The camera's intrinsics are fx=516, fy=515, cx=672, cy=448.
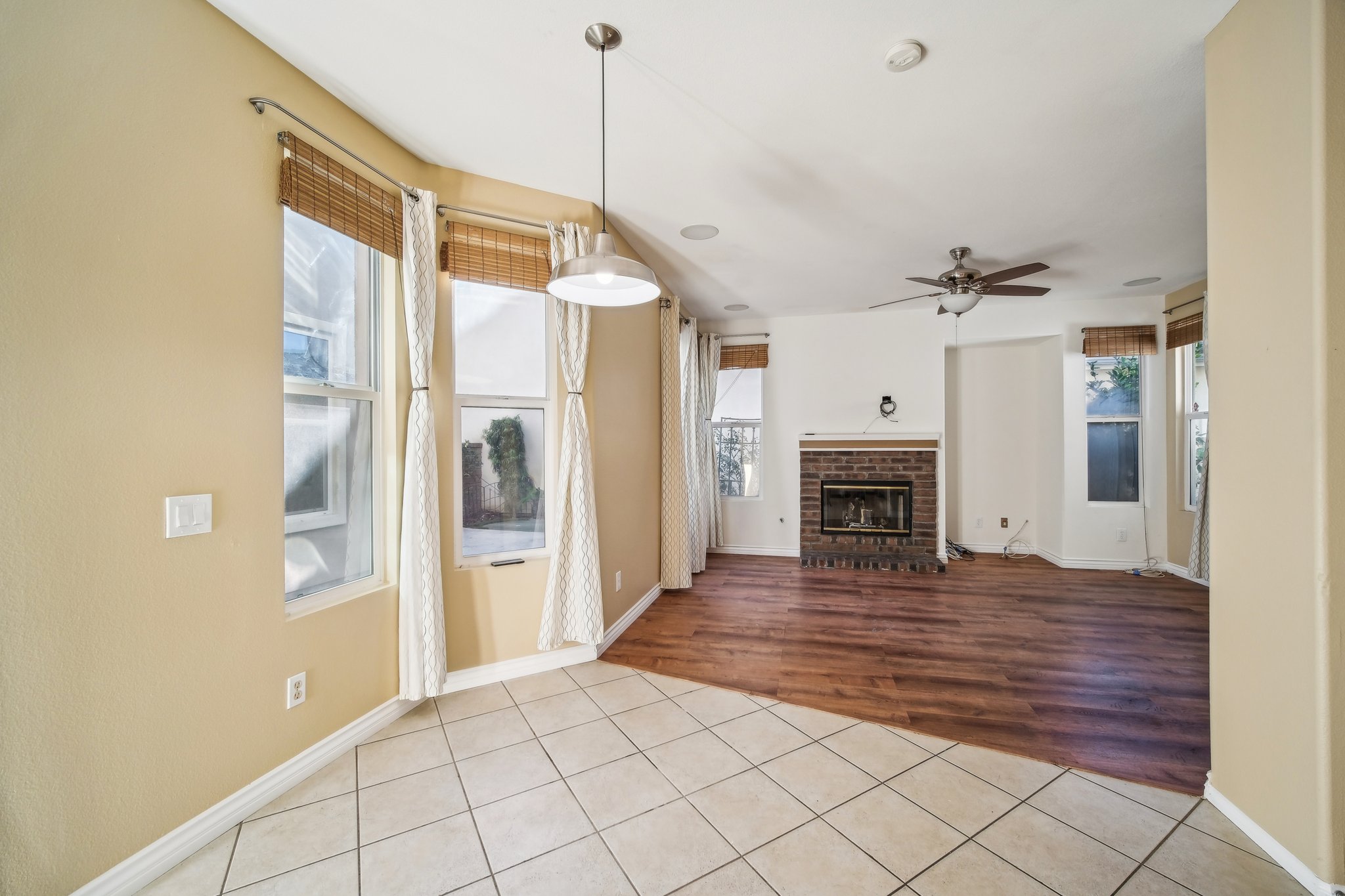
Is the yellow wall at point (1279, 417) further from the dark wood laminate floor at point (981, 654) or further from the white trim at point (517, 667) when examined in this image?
the white trim at point (517, 667)

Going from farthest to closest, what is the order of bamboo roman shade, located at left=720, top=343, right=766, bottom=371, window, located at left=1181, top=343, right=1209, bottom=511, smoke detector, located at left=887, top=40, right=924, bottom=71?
bamboo roman shade, located at left=720, top=343, right=766, bottom=371
window, located at left=1181, top=343, right=1209, bottom=511
smoke detector, located at left=887, top=40, right=924, bottom=71

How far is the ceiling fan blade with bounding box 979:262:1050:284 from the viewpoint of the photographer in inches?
127

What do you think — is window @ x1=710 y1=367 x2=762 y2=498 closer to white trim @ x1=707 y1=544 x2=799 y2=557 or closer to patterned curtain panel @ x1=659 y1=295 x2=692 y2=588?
white trim @ x1=707 y1=544 x2=799 y2=557

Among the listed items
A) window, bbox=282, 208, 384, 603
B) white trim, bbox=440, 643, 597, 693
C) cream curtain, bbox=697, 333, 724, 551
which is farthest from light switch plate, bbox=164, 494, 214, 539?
cream curtain, bbox=697, 333, 724, 551

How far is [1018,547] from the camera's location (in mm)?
5480

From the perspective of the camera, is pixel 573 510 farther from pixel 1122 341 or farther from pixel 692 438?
pixel 1122 341

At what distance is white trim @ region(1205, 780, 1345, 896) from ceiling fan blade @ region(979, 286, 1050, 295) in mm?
3136

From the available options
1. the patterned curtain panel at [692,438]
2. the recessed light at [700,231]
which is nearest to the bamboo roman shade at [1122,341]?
the patterned curtain panel at [692,438]

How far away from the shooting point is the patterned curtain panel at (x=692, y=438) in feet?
16.1

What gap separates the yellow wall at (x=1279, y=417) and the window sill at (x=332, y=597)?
3114mm

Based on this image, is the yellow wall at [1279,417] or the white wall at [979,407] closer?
the yellow wall at [1279,417]

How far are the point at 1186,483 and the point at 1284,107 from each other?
4.48 m

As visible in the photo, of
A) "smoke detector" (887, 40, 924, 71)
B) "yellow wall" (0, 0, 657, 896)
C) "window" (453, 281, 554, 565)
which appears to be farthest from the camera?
"window" (453, 281, 554, 565)

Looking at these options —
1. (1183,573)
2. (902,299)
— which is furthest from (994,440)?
(902,299)
